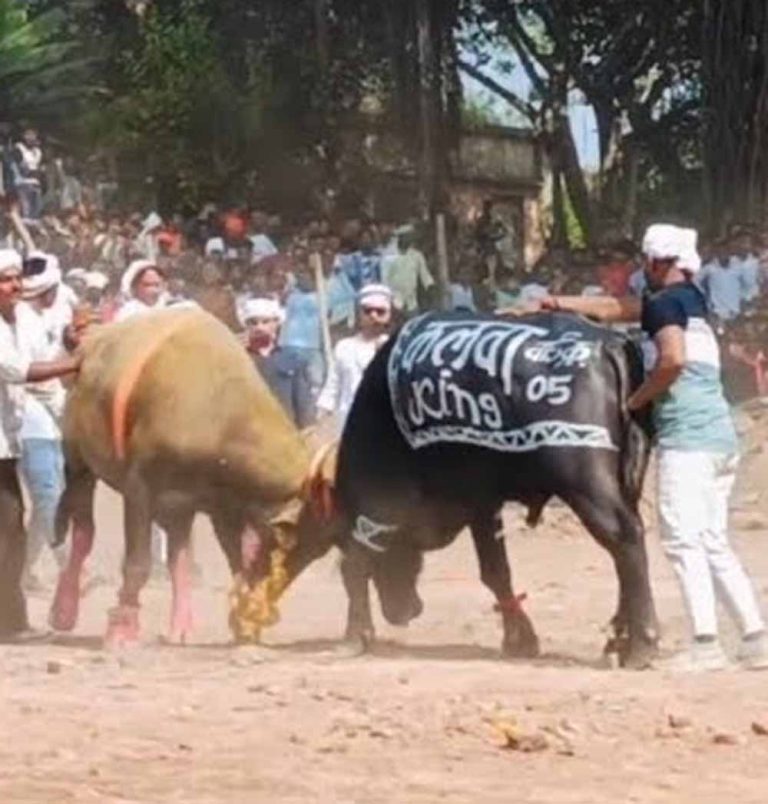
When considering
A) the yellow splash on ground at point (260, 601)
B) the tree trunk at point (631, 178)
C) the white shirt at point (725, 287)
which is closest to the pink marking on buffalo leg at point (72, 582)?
the yellow splash on ground at point (260, 601)

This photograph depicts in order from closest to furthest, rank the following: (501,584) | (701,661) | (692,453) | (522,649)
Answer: (701,661)
(692,453)
(522,649)
(501,584)

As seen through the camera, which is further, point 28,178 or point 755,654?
point 28,178

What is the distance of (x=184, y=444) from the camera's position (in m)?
12.5

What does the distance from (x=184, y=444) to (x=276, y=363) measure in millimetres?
4152

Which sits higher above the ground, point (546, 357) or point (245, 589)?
point (546, 357)

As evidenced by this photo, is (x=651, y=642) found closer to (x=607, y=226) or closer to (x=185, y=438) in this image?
(x=185, y=438)

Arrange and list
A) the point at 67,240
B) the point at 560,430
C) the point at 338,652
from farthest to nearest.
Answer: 1. the point at 67,240
2. the point at 338,652
3. the point at 560,430

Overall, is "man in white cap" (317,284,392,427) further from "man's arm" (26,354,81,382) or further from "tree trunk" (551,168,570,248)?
"tree trunk" (551,168,570,248)

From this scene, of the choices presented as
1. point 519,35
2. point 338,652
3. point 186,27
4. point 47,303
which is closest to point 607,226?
point 519,35

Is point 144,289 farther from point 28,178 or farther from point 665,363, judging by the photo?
point 28,178

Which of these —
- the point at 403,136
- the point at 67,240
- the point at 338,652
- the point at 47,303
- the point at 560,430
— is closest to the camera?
the point at 560,430

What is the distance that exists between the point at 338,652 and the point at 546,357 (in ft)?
5.40

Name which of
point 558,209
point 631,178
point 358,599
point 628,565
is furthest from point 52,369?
point 558,209

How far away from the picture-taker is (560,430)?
11.3 m
